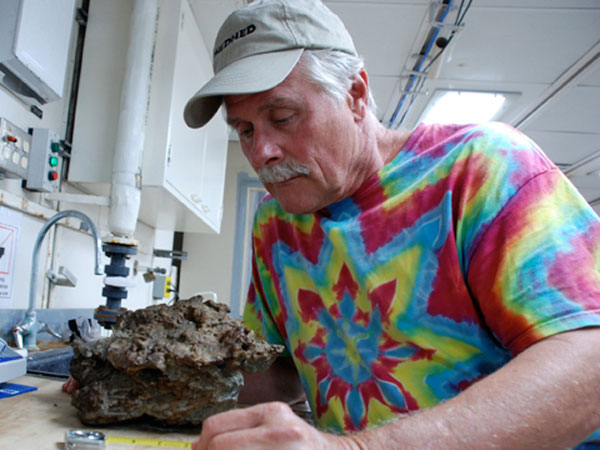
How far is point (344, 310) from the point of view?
2.96 ft

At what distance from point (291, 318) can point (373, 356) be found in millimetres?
233

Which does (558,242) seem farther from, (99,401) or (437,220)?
(99,401)

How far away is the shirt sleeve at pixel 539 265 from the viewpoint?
565mm

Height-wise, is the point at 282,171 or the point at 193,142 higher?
the point at 193,142

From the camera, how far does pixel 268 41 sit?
2.72ft

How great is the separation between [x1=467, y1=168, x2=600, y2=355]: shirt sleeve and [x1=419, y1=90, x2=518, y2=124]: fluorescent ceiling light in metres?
2.29

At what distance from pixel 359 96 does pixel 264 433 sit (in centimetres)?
72

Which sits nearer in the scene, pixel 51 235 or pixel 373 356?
pixel 373 356

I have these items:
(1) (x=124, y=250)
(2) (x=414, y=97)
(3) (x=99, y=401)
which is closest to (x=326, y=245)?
(3) (x=99, y=401)

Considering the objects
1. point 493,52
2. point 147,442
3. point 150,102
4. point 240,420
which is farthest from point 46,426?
point 493,52

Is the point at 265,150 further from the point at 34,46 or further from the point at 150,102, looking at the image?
the point at 150,102

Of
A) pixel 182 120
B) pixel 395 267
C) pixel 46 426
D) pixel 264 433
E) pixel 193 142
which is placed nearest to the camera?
pixel 264 433

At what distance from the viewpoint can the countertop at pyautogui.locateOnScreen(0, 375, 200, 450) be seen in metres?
0.63

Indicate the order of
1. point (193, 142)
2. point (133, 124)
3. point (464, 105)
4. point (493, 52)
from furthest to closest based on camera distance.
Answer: point (464, 105) → point (493, 52) → point (193, 142) → point (133, 124)
